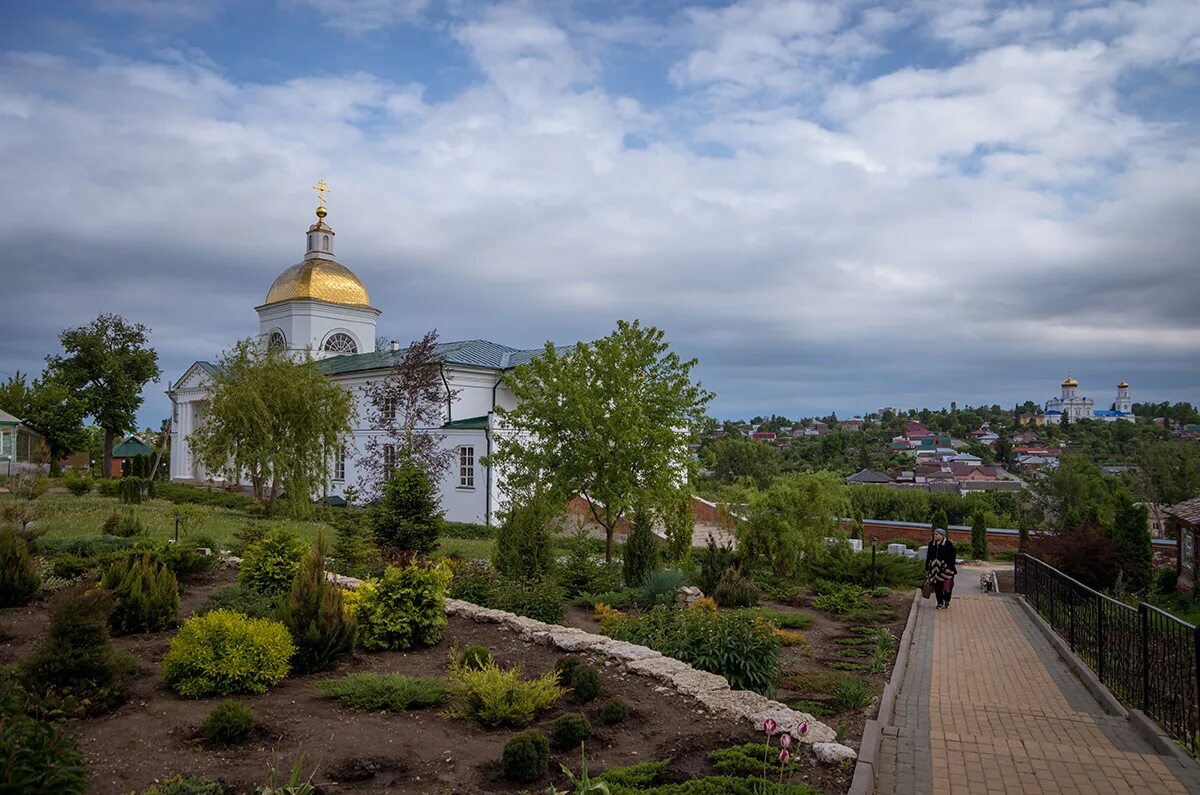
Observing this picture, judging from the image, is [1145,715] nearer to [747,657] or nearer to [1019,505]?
[747,657]

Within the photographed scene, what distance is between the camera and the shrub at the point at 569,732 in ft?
18.1

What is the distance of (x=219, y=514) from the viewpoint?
82.0 ft

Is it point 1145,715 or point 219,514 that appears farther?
point 219,514

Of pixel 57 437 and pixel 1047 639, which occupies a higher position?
pixel 57 437

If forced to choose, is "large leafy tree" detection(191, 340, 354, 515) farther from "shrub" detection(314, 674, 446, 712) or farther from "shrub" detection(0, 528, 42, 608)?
"shrub" detection(314, 674, 446, 712)

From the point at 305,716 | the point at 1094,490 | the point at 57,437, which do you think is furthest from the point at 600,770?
the point at 57,437

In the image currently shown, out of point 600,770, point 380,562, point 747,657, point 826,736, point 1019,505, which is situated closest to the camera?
point 600,770

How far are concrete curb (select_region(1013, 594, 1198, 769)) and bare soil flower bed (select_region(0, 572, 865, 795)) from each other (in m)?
3.03

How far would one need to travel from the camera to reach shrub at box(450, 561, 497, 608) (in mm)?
11289

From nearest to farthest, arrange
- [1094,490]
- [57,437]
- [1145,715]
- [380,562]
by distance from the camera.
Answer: [1145,715]
[380,562]
[1094,490]
[57,437]

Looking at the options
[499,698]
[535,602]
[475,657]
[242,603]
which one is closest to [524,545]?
[535,602]

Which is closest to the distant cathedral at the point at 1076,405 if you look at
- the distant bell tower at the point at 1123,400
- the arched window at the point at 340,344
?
the distant bell tower at the point at 1123,400

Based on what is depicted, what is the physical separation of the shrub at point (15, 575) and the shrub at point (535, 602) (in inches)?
216

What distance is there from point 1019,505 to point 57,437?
159ft
